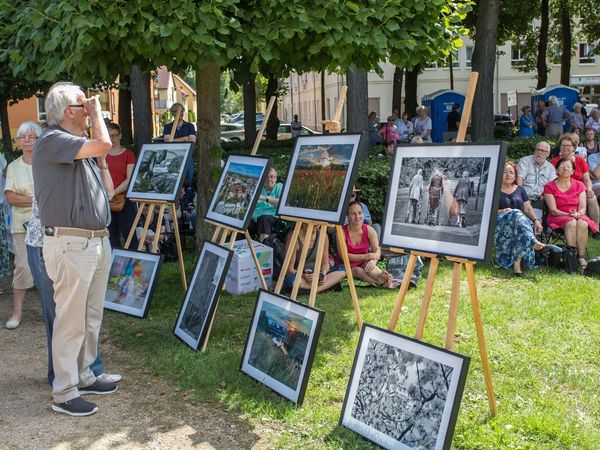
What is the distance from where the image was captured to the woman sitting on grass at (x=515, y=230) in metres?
8.29

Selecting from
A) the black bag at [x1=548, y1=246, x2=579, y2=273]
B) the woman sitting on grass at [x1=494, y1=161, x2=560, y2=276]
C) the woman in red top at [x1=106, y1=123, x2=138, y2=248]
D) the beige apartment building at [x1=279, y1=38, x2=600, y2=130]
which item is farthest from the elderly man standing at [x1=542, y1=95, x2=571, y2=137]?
the beige apartment building at [x1=279, y1=38, x2=600, y2=130]

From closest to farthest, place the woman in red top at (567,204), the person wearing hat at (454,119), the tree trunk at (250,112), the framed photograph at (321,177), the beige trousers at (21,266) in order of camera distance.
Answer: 1. the framed photograph at (321,177)
2. the beige trousers at (21,266)
3. the woman in red top at (567,204)
4. the tree trunk at (250,112)
5. the person wearing hat at (454,119)

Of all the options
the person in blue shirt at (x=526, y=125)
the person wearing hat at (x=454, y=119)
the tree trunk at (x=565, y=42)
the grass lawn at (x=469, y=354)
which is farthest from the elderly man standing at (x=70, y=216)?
the tree trunk at (x=565, y=42)

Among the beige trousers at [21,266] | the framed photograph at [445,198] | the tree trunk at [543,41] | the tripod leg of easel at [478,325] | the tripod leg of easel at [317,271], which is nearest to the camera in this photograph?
the framed photograph at [445,198]

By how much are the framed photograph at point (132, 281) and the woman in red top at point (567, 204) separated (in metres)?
4.76

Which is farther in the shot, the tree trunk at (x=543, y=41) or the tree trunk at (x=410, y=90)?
the tree trunk at (x=410, y=90)

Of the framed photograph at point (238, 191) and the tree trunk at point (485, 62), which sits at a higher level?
the tree trunk at point (485, 62)

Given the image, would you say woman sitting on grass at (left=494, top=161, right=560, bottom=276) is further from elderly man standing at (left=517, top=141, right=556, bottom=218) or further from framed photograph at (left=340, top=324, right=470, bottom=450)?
framed photograph at (left=340, top=324, right=470, bottom=450)

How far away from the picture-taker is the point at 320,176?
573 centimetres

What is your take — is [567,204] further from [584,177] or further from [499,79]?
[499,79]

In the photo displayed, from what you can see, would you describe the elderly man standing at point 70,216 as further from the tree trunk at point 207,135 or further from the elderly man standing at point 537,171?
the elderly man standing at point 537,171

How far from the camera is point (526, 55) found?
129 ft

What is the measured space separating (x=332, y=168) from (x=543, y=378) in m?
2.14

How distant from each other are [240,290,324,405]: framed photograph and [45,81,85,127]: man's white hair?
1840mm
